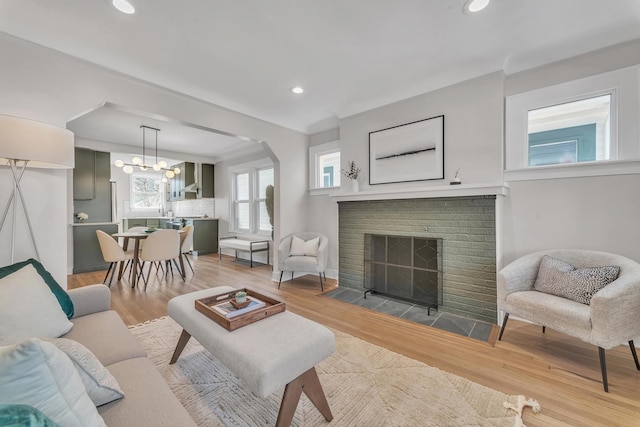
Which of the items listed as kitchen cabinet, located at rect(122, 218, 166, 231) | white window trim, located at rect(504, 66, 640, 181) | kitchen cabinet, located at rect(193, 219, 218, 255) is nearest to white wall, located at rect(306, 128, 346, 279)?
white window trim, located at rect(504, 66, 640, 181)

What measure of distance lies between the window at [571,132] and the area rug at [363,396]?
7.35 feet

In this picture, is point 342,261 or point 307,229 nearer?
point 342,261

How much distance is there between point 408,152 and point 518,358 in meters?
2.36

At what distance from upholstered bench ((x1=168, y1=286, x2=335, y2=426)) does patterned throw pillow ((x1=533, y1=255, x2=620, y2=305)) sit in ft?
6.68

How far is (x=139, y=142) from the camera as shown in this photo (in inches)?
216

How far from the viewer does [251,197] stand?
246 inches

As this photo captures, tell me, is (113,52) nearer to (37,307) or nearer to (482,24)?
(37,307)

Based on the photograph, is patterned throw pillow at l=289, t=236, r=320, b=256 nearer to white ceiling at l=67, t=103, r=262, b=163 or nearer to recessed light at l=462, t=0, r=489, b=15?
white ceiling at l=67, t=103, r=262, b=163

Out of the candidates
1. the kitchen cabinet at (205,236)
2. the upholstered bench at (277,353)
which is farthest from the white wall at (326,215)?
the kitchen cabinet at (205,236)

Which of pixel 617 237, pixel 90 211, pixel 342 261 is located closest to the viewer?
pixel 617 237

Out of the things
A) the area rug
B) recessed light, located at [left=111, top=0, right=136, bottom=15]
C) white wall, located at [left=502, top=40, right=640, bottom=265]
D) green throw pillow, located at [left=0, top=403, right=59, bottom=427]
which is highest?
recessed light, located at [left=111, top=0, right=136, bottom=15]

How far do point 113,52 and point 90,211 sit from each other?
13.2 ft

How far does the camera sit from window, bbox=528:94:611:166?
8.00 ft

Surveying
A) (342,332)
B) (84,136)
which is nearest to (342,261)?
(342,332)
